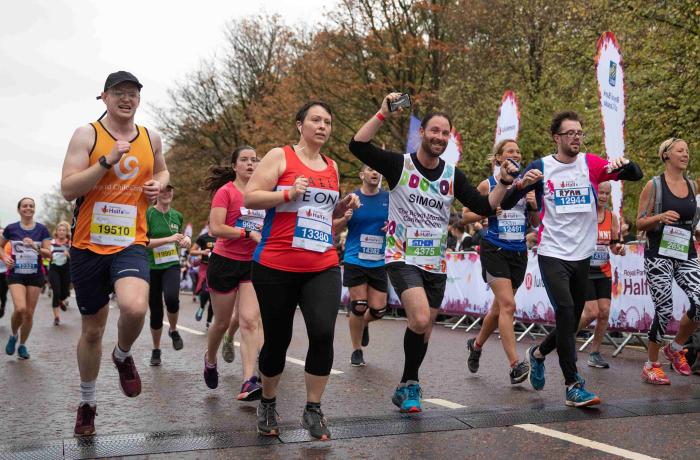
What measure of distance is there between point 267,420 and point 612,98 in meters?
9.92

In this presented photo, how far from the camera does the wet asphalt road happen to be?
5.09m

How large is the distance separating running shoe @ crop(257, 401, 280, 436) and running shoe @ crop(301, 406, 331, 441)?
207mm

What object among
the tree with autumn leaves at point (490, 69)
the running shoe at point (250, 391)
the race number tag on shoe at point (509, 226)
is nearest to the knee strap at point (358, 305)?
the race number tag on shoe at point (509, 226)

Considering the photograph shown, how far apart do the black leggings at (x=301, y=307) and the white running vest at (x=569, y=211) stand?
2.12 meters

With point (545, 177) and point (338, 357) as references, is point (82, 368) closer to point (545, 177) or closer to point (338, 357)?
point (545, 177)

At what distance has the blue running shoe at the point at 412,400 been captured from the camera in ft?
20.3

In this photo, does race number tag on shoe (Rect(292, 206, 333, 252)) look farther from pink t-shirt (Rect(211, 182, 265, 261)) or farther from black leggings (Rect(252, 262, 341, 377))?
pink t-shirt (Rect(211, 182, 265, 261))

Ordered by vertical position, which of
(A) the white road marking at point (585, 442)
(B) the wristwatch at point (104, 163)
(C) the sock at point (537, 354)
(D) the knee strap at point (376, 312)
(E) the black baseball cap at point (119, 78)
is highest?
(E) the black baseball cap at point (119, 78)

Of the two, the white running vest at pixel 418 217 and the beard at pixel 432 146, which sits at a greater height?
the beard at pixel 432 146

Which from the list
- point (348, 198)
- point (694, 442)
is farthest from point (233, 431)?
point (694, 442)

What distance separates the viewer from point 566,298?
658 centimetres

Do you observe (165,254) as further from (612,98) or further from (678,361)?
(612,98)

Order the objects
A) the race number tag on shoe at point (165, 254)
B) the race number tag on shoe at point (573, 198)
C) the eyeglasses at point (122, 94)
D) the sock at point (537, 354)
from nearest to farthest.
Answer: the eyeglasses at point (122, 94)
the race number tag on shoe at point (573, 198)
the sock at point (537, 354)
the race number tag on shoe at point (165, 254)

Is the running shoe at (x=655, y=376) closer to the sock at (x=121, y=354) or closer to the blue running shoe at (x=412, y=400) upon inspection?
the blue running shoe at (x=412, y=400)
